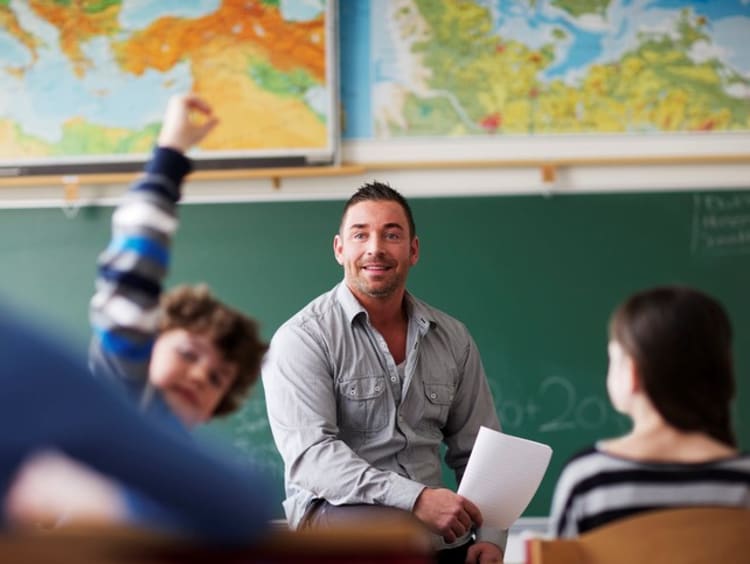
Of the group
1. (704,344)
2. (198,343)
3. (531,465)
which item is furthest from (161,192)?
(531,465)

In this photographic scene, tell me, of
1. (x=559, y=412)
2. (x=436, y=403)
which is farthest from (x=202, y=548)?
(x=559, y=412)

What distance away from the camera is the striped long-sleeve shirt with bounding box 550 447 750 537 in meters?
1.39

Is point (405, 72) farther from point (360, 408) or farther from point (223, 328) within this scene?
point (223, 328)

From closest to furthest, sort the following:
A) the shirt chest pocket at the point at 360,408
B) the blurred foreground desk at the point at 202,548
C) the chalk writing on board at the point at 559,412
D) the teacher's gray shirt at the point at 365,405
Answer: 1. the blurred foreground desk at the point at 202,548
2. the teacher's gray shirt at the point at 365,405
3. the shirt chest pocket at the point at 360,408
4. the chalk writing on board at the point at 559,412

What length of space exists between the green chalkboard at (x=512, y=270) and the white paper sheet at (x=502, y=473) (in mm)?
1572

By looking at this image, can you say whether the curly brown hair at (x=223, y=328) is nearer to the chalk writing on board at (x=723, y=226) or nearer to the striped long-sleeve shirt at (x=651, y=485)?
the striped long-sleeve shirt at (x=651, y=485)

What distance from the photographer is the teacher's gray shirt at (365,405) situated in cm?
234

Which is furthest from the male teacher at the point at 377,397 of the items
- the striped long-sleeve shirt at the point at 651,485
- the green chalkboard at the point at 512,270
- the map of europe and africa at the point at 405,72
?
the map of europe and africa at the point at 405,72

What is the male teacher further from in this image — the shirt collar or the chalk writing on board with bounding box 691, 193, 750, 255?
the chalk writing on board with bounding box 691, 193, 750, 255

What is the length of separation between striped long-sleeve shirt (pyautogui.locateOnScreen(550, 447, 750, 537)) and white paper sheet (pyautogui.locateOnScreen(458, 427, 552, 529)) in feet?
2.52

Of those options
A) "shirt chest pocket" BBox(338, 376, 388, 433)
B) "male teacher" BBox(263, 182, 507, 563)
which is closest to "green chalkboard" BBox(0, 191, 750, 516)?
"male teacher" BBox(263, 182, 507, 563)

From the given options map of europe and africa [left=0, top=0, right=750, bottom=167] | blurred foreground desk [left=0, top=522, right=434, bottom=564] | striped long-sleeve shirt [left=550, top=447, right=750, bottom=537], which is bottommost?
blurred foreground desk [left=0, top=522, right=434, bottom=564]

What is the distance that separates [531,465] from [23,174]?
8.67 feet

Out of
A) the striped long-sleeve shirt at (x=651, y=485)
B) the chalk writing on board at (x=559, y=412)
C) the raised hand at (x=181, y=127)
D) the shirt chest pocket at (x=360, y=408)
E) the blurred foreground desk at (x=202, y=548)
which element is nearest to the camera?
the blurred foreground desk at (x=202, y=548)
